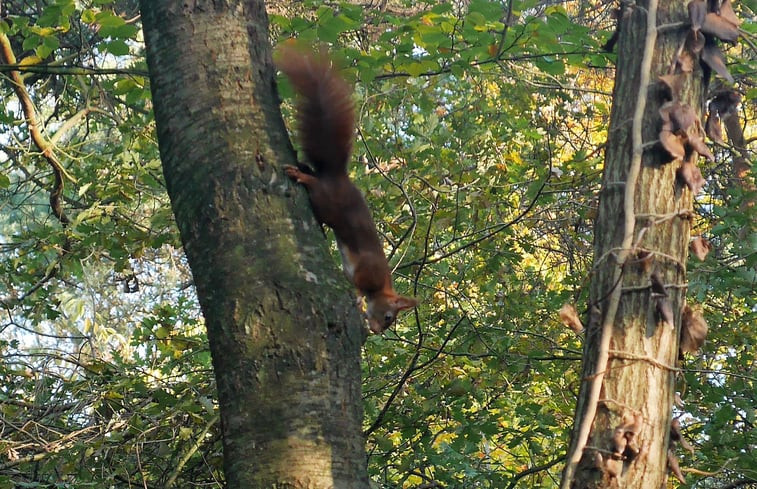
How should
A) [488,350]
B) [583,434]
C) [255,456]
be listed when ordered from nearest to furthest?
[255,456] → [583,434] → [488,350]

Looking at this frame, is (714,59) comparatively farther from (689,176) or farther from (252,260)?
(252,260)

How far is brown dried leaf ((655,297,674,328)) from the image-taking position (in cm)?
167

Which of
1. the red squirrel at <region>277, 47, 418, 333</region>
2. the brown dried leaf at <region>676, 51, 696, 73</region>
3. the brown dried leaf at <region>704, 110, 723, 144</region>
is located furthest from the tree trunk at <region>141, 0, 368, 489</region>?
the brown dried leaf at <region>704, 110, 723, 144</region>

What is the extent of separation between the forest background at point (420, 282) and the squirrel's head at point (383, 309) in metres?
0.10

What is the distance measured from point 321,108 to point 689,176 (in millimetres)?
1333

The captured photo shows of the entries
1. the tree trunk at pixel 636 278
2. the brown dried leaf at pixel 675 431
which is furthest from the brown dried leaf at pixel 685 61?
the brown dried leaf at pixel 675 431

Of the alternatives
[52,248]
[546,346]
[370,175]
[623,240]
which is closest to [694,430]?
[546,346]

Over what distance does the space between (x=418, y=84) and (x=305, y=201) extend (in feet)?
11.7

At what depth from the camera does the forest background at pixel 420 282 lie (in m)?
2.96

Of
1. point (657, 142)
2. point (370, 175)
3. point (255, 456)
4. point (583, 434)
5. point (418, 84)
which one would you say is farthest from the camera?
point (418, 84)

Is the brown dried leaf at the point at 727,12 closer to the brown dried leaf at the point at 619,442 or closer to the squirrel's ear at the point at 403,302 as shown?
the brown dried leaf at the point at 619,442

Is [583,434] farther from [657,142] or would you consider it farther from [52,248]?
[52,248]

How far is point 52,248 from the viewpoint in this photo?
4363 mm

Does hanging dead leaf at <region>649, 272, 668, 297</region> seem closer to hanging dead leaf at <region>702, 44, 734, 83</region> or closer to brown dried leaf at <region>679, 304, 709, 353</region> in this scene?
brown dried leaf at <region>679, 304, 709, 353</region>
